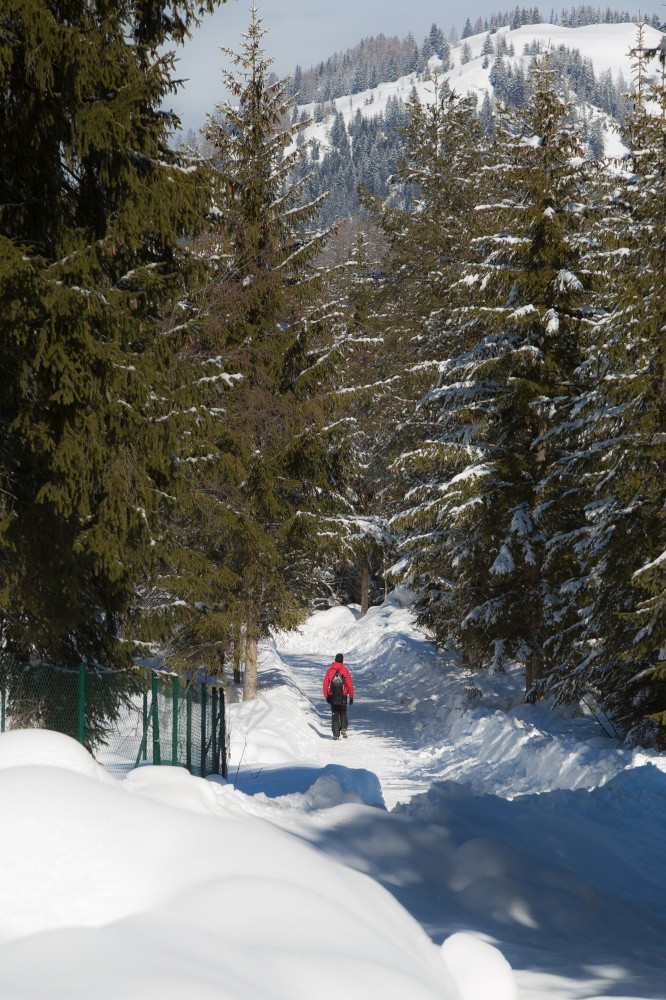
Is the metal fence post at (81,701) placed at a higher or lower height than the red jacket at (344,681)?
higher

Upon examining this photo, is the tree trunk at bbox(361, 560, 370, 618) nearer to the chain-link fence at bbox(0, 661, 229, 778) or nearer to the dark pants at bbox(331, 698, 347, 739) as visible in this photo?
the dark pants at bbox(331, 698, 347, 739)

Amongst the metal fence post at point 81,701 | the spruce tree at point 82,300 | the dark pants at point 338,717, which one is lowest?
the dark pants at point 338,717

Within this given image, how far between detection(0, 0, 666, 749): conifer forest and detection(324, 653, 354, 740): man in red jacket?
190cm

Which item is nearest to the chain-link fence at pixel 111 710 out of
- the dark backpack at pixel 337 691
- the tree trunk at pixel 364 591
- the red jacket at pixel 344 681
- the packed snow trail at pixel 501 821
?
the packed snow trail at pixel 501 821

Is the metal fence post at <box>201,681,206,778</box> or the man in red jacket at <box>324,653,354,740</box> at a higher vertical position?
the metal fence post at <box>201,681,206,778</box>

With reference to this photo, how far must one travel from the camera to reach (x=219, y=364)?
1373 centimetres

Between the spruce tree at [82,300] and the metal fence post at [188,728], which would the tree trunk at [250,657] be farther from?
the spruce tree at [82,300]

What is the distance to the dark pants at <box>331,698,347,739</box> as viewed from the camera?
62.8ft

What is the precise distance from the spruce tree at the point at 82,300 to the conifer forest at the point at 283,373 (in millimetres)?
36

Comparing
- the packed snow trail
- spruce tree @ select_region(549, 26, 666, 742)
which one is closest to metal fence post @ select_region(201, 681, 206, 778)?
the packed snow trail

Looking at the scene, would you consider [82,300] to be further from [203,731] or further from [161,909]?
[161,909]

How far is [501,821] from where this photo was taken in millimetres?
9383

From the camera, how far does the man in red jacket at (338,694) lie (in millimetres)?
18984

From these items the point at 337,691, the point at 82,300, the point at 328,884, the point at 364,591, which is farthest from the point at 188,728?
the point at 364,591
